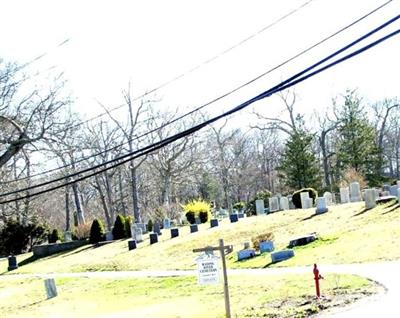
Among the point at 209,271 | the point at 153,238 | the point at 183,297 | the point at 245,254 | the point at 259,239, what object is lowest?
the point at 183,297

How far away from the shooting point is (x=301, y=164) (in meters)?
54.4

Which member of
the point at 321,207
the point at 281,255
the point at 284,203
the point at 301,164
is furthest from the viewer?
the point at 301,164

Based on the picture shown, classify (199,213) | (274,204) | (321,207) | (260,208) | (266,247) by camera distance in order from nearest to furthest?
(266,247) → (321,207) → (274,204) → (260,208) → (199,213)

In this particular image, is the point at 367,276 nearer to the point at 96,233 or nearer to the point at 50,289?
the point at 50,289

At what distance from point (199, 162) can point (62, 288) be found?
44.4 m

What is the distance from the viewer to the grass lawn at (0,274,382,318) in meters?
13.8

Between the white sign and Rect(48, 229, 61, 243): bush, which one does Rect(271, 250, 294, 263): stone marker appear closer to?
the white sign

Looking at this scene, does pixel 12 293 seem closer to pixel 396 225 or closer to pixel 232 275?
pixel 232 275

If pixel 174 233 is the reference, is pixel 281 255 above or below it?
below

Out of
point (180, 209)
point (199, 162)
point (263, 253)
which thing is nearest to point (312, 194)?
point (263, 253)

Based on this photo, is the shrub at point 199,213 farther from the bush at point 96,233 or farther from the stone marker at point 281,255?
the stone marker at point 281,255

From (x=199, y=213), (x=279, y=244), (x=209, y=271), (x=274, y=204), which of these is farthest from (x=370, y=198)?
(x=209, y=271)

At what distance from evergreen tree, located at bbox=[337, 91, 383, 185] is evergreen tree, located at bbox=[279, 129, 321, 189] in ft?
12.5

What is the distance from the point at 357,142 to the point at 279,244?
113ft
